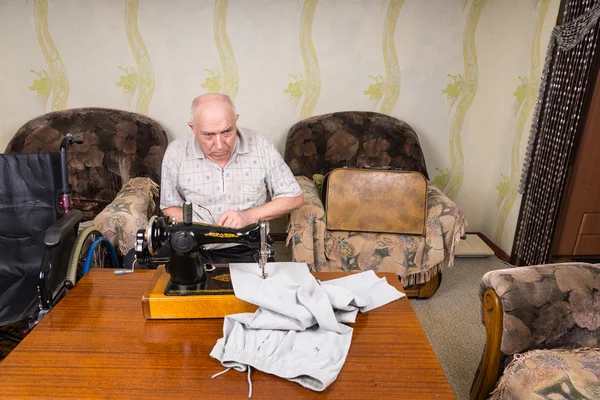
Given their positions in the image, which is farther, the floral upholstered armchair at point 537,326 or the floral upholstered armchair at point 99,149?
the floral upholstered armchair at point 99,149

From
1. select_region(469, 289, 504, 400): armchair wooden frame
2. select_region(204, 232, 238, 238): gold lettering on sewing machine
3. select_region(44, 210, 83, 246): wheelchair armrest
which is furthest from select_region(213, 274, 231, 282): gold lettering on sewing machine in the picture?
select_region(469, 289, 504, 400): armchair wooden frame

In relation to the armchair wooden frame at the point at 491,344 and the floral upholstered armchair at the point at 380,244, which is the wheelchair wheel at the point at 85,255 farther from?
the armchair wooden frame at the point at 491,344

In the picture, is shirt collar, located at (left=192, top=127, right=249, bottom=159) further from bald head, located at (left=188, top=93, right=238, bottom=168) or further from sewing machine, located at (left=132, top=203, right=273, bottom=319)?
sewing machine, located at (left=132, top=203, right=273, bottom=319)

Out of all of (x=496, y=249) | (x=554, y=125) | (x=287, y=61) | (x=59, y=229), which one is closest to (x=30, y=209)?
(x=59, y=229)

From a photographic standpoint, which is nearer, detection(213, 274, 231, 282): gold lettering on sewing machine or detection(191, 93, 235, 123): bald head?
detection(213, 274, 231, 282): gold lettering on sewing machine

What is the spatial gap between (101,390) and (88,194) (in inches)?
78.7

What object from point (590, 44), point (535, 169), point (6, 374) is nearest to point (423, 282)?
point (535, 169)

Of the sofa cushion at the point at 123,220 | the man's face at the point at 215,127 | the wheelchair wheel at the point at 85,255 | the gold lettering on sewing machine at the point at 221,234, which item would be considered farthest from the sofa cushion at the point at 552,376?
the sofa cushion at the point at 123,220

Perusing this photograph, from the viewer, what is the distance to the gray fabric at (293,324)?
1.00m

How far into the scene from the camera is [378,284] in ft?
4.50

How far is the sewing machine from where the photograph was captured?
120cm

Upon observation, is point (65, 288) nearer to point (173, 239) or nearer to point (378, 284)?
point (173, 239)

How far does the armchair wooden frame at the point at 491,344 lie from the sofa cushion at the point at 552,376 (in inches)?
1.7

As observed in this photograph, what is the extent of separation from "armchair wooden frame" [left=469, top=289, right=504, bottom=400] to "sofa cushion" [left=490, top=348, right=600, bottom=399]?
0.04m
